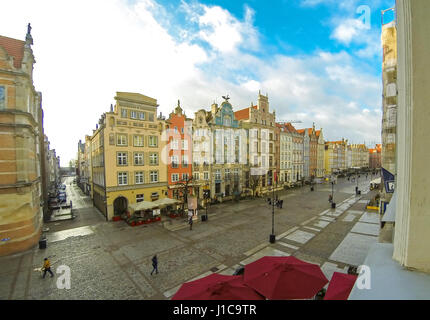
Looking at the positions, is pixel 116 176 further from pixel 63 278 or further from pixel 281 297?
pixel 281 297

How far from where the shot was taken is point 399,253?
2.39m

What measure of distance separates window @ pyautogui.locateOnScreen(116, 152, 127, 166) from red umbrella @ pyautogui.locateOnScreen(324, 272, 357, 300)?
22.8m

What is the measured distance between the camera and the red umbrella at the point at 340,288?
6.25 meters

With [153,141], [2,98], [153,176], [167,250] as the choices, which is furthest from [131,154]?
[167,250]

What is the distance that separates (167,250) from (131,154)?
44.9ft

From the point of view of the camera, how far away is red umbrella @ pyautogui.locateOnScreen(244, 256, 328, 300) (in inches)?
276

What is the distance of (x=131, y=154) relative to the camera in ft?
77.3

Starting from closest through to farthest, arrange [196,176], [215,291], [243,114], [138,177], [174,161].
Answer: [215,291] → [138,177] → [174,161] → [196,176] → [243,114]

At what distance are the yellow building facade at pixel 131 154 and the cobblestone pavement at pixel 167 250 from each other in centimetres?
364

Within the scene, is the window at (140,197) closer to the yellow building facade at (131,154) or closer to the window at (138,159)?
the yellow building facade at (131,154)

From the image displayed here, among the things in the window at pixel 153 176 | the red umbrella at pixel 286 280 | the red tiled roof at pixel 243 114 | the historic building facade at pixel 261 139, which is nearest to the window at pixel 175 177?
the window at pixel 153 176

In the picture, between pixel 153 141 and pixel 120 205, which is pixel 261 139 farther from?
pixel 120 205
